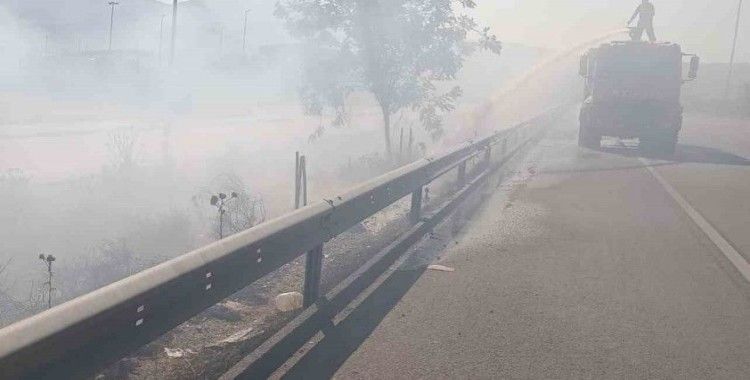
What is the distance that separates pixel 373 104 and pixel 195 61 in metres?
13.7

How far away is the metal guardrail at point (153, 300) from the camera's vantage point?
2.27 meters

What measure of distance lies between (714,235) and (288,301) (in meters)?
5.21

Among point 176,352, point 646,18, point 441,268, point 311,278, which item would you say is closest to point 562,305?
point 441,268

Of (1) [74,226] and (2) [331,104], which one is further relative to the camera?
(2) [331,104]

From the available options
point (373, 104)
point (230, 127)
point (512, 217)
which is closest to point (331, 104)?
point (512, 217)

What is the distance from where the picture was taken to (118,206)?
1251 centimetres

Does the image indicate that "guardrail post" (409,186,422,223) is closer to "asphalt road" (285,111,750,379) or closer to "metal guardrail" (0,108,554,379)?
"asphalt road" (285,111,750,379)

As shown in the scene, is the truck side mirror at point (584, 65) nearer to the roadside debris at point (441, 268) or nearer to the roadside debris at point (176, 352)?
the roadside debris at point (441, 268)

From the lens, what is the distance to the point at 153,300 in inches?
113

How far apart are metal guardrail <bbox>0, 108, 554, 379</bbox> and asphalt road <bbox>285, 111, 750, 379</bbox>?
57 cm

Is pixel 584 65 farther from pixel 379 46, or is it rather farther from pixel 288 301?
pixel 288 301

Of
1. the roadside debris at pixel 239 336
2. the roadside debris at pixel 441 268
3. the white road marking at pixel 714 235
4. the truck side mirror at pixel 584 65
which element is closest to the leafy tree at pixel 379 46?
the truck side mirror at pixel 584 65

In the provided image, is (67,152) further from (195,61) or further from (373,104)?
(373,104)

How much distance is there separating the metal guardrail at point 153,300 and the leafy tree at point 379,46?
33.1ft
